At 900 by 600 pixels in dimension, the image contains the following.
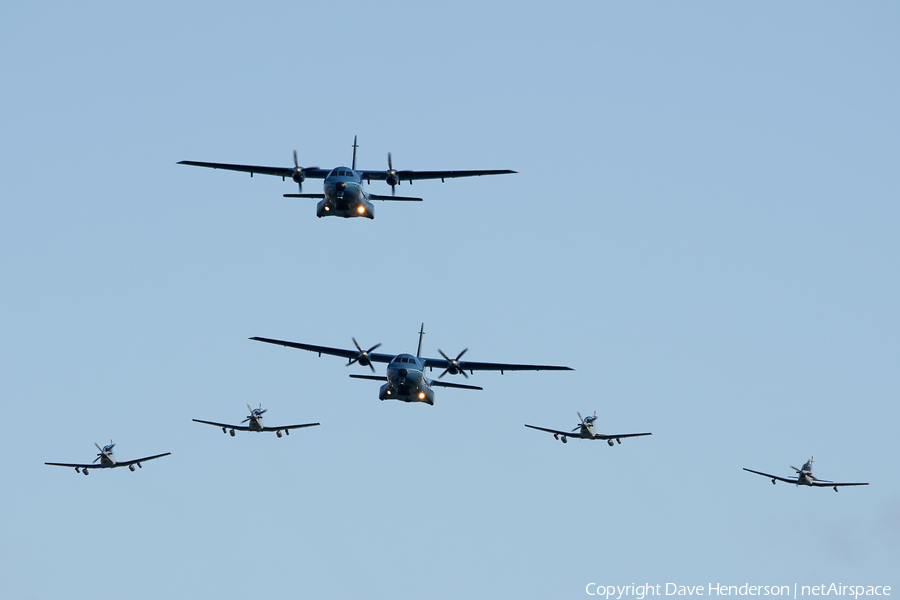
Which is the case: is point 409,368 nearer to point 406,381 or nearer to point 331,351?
point 406,381

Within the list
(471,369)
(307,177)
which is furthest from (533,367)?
(307,177)

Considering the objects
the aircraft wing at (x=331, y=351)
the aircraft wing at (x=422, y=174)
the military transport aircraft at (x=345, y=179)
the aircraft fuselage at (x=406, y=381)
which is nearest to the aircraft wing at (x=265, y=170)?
the military transport aircraft at (x=345, y=179)

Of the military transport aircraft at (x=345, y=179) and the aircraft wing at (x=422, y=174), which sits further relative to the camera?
the aircraft wing at (x=422, y=174)

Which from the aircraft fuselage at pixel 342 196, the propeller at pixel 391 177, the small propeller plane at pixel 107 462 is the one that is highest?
the propeller at pixel 391 177

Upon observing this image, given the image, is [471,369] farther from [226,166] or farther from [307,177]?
[226,166]

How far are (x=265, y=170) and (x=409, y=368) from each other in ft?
61.0

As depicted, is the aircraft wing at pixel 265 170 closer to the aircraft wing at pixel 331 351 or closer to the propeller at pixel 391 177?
the propeller at pixel 391 177

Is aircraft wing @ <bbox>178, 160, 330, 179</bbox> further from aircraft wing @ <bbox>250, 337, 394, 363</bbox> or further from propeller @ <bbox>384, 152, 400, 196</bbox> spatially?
aircraft wing @ <bbox>250, 337, 394, 363</bbox>

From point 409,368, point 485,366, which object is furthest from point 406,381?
point 485,366

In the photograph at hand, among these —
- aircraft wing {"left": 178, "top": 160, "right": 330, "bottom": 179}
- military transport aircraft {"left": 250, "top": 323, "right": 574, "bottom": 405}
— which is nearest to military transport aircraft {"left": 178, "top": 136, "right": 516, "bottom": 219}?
aircraft wing {"left": 178, "top": 160, "right": 330, "bottom": 179}

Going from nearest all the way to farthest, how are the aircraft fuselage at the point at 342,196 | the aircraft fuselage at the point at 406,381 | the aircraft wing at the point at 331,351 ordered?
the aircraft fuselage at the point at 406,381 → the aircraft fuselage at the point at 342,196 → the aircraft wing at the point at 331,351

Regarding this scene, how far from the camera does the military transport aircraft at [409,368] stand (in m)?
64.7

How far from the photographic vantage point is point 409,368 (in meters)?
64.7

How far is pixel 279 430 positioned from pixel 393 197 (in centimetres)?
2173
